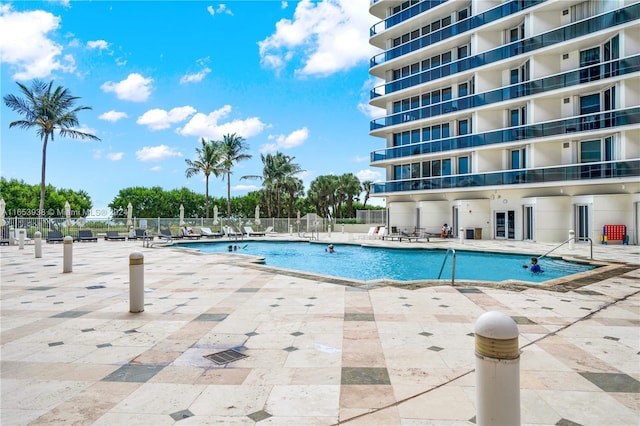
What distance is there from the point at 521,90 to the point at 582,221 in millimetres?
9720

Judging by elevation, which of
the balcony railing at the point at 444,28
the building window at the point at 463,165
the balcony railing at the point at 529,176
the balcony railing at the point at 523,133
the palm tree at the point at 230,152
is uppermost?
the balcony railing at the point at 444,28

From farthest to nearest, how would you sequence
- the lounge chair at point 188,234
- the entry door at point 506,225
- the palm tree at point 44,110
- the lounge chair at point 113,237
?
the palm tree at point 44,110
the lounge chair at point 188,234
the lounge chair at point 113,237
the entry door at point 506,225

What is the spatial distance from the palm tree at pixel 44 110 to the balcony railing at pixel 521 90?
2824cm

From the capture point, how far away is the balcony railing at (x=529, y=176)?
21562 mm

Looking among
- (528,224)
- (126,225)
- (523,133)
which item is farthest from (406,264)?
(126,225)

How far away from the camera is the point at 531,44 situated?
25594 mm

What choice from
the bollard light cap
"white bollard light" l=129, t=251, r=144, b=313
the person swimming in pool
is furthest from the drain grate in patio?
the person swimming in pool

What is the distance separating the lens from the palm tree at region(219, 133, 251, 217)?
4538 cm

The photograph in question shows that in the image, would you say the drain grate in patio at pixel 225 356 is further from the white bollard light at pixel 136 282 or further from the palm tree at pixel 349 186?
the palm tree at pixel 349 186

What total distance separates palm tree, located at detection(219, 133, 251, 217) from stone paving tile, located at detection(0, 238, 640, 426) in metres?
37.3

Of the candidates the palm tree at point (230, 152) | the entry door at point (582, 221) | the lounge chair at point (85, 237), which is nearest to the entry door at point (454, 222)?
the entry door at point (582, 221)

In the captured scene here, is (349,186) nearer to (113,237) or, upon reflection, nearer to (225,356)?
(113,237)

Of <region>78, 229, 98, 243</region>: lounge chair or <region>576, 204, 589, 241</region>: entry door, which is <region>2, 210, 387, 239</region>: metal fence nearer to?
<region>78, 229, 98, 243</region>: lounge chair

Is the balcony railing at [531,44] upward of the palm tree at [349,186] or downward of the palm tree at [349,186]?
upward
